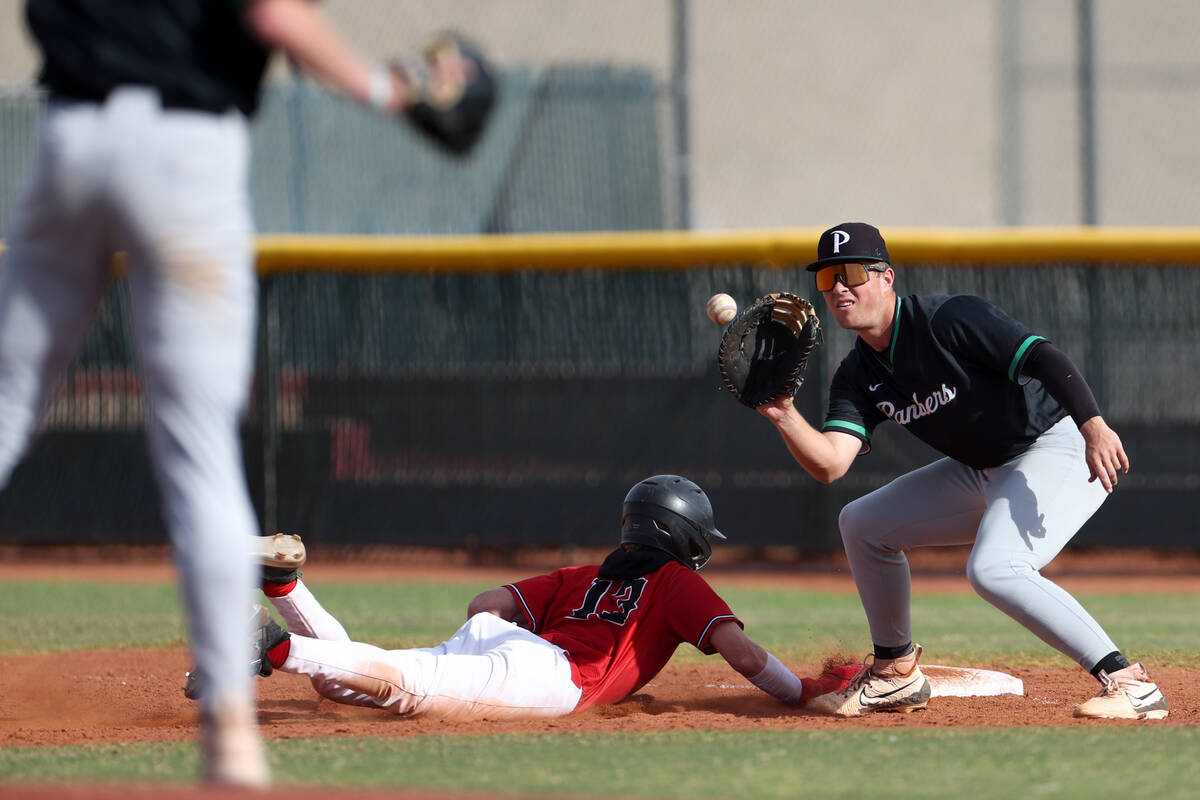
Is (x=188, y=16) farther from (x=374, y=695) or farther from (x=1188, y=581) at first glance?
(x=1188, y=581)

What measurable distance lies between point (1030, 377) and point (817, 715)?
4.40 ft

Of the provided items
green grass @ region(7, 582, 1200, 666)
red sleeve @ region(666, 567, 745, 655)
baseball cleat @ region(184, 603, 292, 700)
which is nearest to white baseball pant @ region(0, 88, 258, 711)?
baseball cleat @ region(184, 603, 292, 700)

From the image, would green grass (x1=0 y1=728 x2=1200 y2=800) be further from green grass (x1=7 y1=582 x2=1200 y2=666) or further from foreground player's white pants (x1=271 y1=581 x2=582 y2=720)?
green grass (x1=7 y1=582 x2=1200 y2=666)

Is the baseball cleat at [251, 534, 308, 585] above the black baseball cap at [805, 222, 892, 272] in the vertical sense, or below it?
below

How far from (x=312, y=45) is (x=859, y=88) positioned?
45.8ft

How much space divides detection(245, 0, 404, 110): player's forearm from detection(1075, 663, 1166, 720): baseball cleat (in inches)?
116

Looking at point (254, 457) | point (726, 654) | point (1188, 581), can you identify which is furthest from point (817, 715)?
point (254, 457)

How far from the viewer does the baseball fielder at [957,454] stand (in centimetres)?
434

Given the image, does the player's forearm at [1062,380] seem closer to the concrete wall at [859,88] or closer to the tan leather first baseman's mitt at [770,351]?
the tan leather first baseman's mitt at [770,351]

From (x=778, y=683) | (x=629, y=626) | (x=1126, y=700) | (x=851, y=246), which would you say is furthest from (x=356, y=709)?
(x=1126, y=700)

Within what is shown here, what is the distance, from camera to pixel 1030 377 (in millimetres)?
4527

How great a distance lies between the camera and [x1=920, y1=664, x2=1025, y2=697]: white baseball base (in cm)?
504

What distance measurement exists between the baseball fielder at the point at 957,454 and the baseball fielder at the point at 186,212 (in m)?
2.50

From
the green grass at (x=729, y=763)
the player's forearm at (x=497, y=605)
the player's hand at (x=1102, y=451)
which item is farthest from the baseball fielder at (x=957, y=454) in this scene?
the player's forearm at (x=497, y=605)
